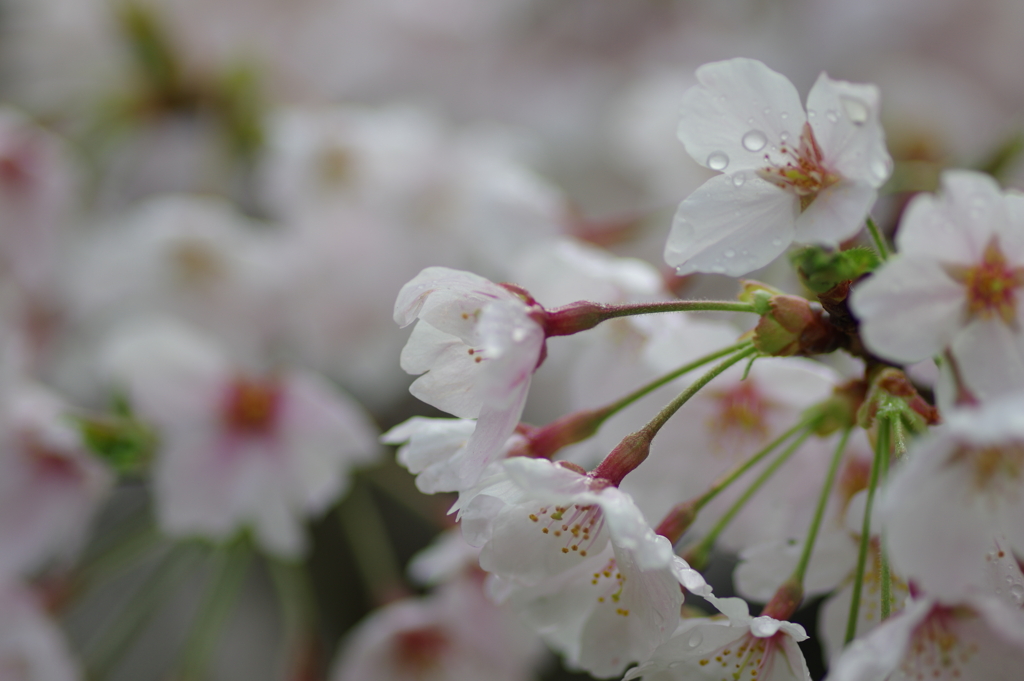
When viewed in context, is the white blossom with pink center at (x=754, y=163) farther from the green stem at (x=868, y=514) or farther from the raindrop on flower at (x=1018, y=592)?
the raindrop on flower at (x=1018, y=592)

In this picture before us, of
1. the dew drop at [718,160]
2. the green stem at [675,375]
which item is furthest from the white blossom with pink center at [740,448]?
the dew drop at [718,160]

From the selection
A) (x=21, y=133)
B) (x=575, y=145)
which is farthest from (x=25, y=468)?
(x=575, y=145)

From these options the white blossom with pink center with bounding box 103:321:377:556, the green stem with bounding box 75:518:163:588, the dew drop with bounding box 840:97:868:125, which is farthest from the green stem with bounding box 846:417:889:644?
the green stem with bounding box 75:518:163:588

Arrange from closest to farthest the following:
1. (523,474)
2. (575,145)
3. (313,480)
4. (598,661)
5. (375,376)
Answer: (523,474) → (598,661) → (313,480) → (375,376) → (575,145)

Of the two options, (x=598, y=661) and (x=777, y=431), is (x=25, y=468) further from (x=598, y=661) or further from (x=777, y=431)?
(x=777, y=431)

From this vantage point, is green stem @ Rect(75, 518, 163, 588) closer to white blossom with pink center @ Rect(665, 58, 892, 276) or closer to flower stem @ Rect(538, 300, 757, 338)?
flower stem @ Rect(538, 300, 757, 338)
